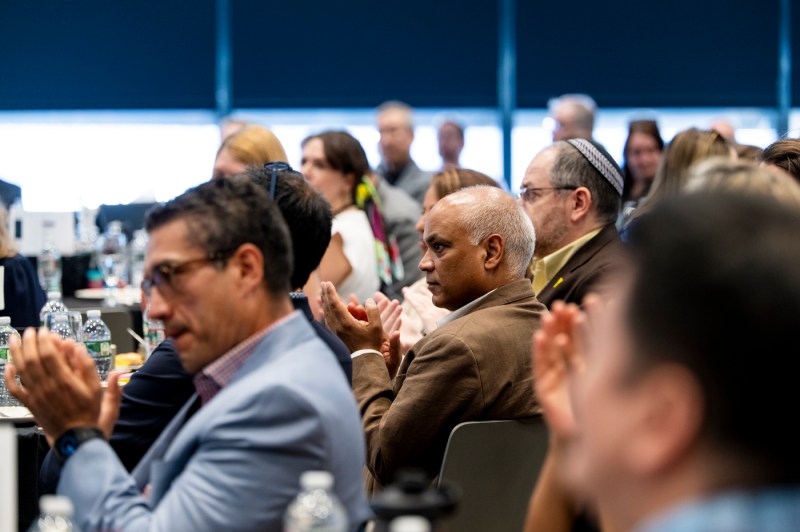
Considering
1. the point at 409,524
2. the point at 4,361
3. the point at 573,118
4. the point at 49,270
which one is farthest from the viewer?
the point at 573,118

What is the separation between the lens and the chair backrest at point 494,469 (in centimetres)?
260

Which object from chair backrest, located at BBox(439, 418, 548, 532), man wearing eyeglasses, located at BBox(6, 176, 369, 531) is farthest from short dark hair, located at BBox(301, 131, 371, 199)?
man wearing eyeglasses, located at BBox(6, 176, 369, 531)

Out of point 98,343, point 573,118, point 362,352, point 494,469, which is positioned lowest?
point 494,469

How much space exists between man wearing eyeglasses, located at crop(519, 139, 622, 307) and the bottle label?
1514mm

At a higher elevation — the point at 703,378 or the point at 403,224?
the point at 703,378

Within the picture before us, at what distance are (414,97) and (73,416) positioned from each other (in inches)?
347

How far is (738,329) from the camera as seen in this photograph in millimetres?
937

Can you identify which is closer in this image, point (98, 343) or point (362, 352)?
point (362, 352)

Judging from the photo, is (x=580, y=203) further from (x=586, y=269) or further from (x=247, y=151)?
(x=247, y=151)

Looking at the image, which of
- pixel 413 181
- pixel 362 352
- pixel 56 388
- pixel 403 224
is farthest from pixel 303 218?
pixel 413 181

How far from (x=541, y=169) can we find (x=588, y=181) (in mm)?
181

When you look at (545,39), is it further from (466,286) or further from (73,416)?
(73,416)

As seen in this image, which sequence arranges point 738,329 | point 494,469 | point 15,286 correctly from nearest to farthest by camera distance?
point 738,329, point 494,469, point 15,286

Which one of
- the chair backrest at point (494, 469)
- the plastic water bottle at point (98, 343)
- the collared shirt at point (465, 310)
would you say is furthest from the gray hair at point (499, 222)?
the plastic water bottle at point (98, 343)
